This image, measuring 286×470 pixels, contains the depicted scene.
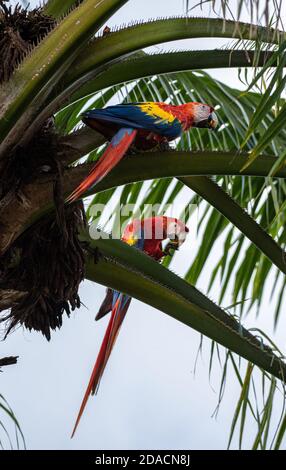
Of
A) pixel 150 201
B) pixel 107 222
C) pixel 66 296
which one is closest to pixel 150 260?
pixel 66 296

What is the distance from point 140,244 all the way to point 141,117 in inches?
28.3

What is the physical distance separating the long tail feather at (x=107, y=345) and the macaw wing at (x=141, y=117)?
0.49m

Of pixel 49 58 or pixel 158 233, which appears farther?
pixel 158 233

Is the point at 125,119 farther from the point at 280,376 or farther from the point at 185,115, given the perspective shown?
the point at 280,376

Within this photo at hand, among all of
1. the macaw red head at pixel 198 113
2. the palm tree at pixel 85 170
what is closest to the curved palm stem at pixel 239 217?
the palm tree at pixel 85 170

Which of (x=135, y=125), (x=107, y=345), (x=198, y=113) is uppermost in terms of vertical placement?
(x=198, y=113)

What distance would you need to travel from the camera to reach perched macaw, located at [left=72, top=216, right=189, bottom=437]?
2.26 meters

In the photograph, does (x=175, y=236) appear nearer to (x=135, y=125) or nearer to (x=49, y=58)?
(x=135, y=125)

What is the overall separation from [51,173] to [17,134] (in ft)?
A: 0.38

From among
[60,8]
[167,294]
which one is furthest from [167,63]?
[167,294]

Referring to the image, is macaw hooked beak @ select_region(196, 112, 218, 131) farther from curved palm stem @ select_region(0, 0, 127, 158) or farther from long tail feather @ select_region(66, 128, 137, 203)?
curved palm stem @ select_region(0, 0, 127, 158)

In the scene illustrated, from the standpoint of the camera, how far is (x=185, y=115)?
2443 mm

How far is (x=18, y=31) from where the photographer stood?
199 centimetres

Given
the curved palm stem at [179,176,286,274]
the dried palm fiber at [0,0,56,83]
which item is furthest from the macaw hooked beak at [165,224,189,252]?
the dried palm fiber at [0,0,56,83]
